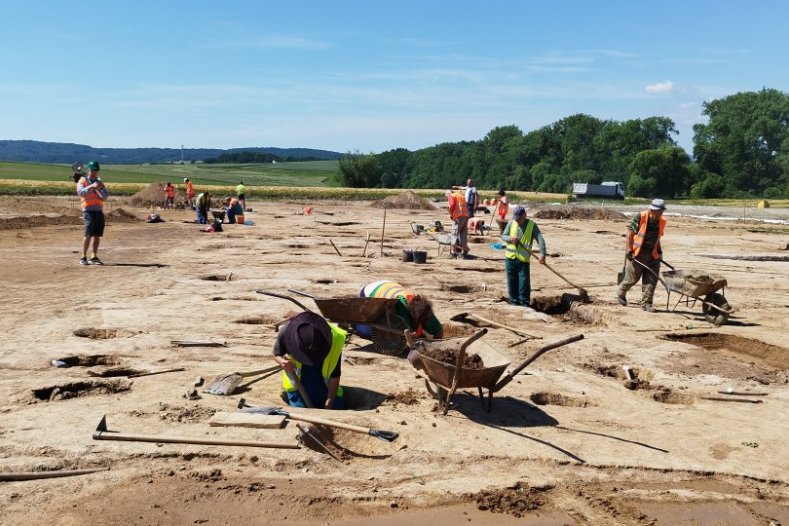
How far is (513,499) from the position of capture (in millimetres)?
5289

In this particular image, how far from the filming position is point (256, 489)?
5.23m

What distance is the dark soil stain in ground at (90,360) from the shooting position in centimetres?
816

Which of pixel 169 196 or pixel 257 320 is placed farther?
pixel 169 196

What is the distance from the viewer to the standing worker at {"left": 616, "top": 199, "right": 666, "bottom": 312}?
39.3 ft

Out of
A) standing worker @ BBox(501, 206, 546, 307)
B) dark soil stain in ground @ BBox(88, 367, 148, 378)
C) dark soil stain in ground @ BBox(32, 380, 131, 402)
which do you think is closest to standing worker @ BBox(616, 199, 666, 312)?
standing worker @ BBox(501, 206, 546, 307)

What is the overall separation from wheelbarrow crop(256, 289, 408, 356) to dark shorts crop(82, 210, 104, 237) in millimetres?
7221

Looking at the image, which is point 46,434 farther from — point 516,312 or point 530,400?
point 516,312

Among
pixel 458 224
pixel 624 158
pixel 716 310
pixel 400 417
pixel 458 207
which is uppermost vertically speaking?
pixel 624 158

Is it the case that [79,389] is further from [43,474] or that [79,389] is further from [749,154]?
[749,154]

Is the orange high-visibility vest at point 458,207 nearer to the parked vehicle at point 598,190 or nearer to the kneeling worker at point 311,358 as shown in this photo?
the kneeling worker at point 311,358

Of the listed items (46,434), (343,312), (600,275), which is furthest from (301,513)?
(600,275)

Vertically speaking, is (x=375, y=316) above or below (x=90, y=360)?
above

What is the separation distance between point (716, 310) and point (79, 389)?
903cm

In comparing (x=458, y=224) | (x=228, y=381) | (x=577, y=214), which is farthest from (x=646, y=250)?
(x=577, y=214)
